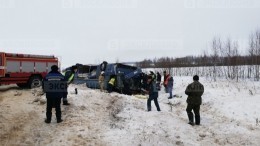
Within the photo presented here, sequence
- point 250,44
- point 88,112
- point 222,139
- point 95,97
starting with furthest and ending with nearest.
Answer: point 250,44 → point 95,97 → point 88,112 → point 222,139

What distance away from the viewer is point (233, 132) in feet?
37.8

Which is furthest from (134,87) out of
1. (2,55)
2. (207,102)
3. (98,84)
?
(2,55)

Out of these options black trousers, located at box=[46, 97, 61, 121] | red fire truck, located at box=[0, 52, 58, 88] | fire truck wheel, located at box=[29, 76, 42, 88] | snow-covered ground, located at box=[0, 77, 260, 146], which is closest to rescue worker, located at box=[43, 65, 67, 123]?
black trousers, located at box=[46, 97, 61, 121]

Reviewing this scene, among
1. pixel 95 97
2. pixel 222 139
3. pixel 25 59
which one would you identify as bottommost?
pixel 222 139

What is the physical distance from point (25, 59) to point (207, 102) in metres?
11.8

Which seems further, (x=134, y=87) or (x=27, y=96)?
(x=134, y=87)

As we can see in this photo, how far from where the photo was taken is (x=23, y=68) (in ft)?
64.2

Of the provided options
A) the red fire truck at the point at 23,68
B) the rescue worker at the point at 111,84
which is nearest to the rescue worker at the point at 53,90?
the red fire truck at the point at 23,68

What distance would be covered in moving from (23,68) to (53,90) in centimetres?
990

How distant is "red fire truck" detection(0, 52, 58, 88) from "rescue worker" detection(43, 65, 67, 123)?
29.6 ft

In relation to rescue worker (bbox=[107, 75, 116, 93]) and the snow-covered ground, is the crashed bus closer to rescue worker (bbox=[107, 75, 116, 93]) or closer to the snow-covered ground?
rescue worker (bbox=[107, 75, 116, 93])

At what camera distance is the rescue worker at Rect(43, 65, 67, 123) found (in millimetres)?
10586

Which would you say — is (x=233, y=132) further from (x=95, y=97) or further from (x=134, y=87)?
(x=134, y=87)

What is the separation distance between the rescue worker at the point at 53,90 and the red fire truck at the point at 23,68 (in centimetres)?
903
